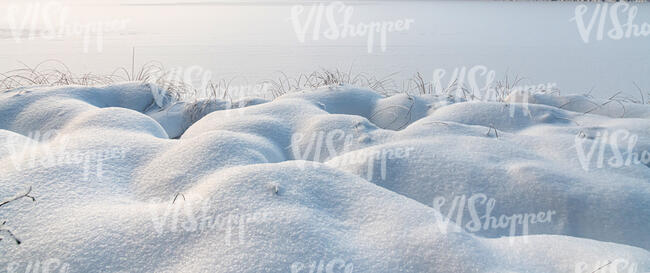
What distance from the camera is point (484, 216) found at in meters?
1.38

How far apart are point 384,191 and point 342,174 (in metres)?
0.14

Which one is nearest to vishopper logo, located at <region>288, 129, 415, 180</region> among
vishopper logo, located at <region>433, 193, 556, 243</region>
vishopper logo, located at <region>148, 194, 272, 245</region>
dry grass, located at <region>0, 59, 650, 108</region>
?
vishopper logo, located at <region>433, 193, 556, 243</region>

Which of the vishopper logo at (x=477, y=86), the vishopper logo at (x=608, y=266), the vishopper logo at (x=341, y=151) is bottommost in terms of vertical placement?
the vishopper logo at (x=608, y=266)

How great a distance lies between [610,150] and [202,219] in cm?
A: 143

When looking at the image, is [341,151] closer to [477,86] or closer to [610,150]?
[610,150]

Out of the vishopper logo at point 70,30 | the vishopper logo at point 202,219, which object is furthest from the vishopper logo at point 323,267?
the vishopper logo at point 70,30

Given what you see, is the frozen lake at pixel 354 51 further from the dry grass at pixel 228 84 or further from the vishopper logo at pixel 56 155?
the vishopper logo at pixel 56 155

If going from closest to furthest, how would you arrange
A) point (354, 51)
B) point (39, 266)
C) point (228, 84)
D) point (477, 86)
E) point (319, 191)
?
point (39, 266) < point (319, 191) < point (228, 84) < point (477, 86) < point (354, 51)

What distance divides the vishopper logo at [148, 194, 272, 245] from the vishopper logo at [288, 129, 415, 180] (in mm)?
523

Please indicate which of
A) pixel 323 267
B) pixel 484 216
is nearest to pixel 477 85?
pixel 484 216

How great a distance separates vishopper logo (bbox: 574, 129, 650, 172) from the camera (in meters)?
1.61

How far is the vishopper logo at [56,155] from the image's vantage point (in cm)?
133

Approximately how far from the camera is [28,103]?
206cm

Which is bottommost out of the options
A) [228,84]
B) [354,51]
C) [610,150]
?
[228,84]
